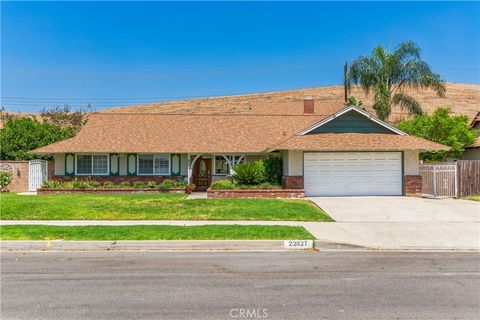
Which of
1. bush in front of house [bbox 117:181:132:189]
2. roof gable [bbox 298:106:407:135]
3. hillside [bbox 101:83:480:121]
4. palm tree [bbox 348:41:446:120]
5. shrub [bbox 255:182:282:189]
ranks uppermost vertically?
hillside [bbox 101:83:480:121]

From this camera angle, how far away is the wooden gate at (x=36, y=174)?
2558 centimetres

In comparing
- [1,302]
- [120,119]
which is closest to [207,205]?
[1,302]

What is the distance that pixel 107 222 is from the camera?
1370 centimetres

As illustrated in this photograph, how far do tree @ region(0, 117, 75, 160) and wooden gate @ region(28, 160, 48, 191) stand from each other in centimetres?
355

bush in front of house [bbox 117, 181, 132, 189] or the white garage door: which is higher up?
the white garage door

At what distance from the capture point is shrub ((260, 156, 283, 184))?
73.3 ft

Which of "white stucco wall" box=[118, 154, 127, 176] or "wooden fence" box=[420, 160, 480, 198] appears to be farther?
"white stucco wall" box=[118, 154, 127, 176]

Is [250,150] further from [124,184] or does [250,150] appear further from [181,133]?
[124,184]

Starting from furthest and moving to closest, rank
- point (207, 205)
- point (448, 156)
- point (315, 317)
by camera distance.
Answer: point (448, 156) → point (207, 205) → point (315, 317)

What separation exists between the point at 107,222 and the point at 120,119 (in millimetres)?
17279

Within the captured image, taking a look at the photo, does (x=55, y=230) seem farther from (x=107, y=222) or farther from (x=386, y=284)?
(x=386, y=284)

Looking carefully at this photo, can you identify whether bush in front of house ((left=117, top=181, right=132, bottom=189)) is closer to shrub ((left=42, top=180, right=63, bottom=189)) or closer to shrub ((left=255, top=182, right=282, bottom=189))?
shrub ((left=42, top=180, right=63, bottom=189))

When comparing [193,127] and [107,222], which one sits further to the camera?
[193,127]

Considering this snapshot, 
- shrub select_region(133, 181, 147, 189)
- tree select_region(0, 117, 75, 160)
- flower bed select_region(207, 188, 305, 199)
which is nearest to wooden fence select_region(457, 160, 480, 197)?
flower bed select_region(207, 188, 305, 199)
